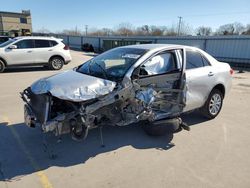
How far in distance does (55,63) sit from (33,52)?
1.35 metres

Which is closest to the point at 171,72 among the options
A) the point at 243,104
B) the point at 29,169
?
the point at 29,169

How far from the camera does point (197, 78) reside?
5180 millimetres

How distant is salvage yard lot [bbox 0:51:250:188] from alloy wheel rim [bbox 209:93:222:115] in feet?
1.16

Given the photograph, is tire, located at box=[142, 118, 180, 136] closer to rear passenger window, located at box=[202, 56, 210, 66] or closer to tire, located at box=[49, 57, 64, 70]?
rear passenger window, located at box=[202, 56, 210, 66]

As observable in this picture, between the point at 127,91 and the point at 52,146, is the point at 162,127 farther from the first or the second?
the point at 52,146

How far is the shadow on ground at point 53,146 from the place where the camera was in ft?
12.1

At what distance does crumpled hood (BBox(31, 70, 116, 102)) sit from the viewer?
3.75 m

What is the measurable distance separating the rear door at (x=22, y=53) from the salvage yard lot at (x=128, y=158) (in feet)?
24.7

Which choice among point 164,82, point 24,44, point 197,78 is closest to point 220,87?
point 197,78

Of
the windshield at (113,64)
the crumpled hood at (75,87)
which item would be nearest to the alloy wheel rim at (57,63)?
the windshield at (113,64)

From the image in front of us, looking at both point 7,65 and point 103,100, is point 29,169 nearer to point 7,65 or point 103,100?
point 103,100

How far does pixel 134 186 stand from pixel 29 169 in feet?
5.03

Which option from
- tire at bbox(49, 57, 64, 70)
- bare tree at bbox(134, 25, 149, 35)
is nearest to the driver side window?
tire at bbox(49, 57, 64, 70)

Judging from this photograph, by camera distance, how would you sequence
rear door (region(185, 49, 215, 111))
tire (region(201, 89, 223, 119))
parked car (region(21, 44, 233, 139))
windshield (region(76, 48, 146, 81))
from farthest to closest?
tire (region(201, 89, 223, 119)), rear door (region(185, 49, 215, 111)), windshield (region(76, 48, 146, 81)), parked car (region(21, 44, 233, 139))
